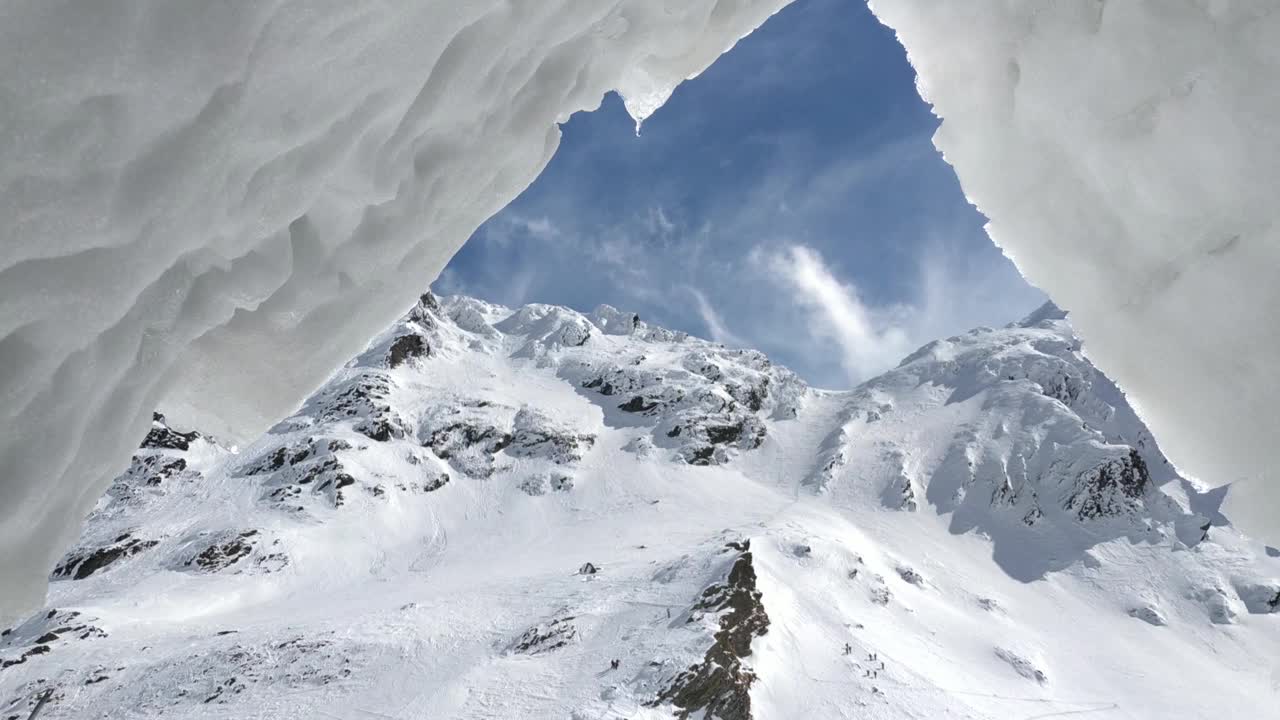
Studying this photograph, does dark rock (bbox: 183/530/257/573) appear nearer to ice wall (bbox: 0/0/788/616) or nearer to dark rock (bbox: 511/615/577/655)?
dark rock (bbox: 511/615/577/655)

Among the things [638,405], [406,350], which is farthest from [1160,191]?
[406,350]

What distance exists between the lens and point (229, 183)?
291 centimetres

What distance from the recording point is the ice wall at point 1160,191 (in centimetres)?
298

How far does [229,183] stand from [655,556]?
3709 cm

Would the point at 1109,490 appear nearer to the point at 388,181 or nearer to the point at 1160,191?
the point at 1160,191

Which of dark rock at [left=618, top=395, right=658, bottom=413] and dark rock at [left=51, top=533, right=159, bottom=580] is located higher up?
dark rock at [left=618, top=395, right=658, bottom=413]

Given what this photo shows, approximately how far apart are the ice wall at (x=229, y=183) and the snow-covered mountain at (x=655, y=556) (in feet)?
17.4

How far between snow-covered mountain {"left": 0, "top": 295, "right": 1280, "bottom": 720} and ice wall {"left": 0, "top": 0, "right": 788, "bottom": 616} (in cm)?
531

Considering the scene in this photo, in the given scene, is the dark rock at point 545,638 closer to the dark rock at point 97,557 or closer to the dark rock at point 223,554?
the dark rock at point 223,554

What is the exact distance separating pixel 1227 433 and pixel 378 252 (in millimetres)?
4625

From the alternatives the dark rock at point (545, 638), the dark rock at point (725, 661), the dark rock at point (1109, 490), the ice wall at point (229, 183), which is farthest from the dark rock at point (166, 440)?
the dark rock at point (1109, 490)

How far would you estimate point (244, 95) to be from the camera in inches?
103

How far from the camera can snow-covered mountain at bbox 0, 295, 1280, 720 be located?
2519 centimetres

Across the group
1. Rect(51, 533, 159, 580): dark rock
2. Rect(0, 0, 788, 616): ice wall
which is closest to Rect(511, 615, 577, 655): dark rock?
Rect(0, 0, 788, 616): ice wall
